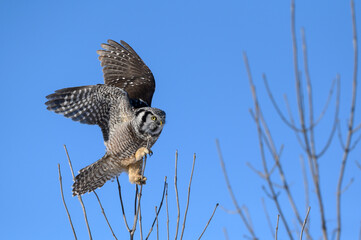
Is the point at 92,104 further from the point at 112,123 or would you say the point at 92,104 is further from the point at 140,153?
the point at 140,153

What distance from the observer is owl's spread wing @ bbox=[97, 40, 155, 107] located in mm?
6145

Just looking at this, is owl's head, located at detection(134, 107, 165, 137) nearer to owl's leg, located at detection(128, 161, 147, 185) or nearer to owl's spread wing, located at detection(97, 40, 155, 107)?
owl's leg, located at detection(128, 161, 147, 185)

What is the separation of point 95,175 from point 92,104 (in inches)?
32.9

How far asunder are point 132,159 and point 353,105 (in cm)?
361

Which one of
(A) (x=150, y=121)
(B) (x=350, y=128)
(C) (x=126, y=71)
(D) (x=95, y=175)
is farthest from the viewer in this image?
(C) (x=126, y=71)

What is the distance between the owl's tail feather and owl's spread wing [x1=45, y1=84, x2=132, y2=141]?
0.97 feet

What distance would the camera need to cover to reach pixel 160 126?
5098 mm

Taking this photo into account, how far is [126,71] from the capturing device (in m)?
6.36

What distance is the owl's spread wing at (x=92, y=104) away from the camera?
502 centimetres

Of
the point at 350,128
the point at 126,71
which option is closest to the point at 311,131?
the point at 350,128

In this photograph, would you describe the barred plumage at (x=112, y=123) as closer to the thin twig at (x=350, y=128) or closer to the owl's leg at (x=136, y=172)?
the owl's leg at (x=136, y=172)

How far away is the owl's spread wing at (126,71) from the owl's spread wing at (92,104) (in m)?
0.70

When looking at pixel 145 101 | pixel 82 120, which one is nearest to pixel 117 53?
pixel 145 101

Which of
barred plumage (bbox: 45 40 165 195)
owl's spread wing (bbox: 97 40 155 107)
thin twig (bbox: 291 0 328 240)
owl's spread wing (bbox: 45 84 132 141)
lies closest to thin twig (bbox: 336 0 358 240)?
thin twig (bbox: 291 0 328 240)
